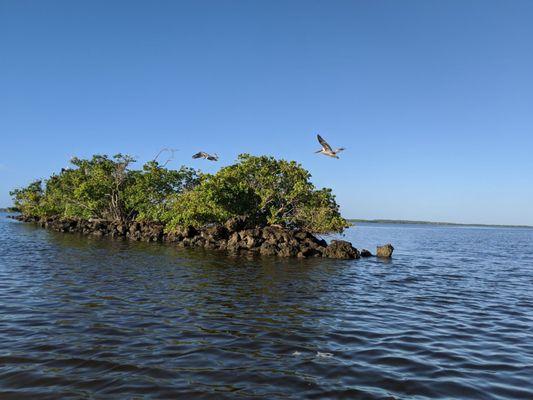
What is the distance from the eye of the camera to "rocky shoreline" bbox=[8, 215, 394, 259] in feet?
123

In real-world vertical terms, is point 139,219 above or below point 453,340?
above

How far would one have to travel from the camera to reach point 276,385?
7.93m

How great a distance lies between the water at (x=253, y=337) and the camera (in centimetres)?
794

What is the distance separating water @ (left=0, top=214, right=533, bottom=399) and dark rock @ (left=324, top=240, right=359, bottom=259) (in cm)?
1406

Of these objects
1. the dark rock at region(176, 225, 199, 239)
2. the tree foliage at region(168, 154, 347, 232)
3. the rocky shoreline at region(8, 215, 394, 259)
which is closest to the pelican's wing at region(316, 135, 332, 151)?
the rocky shoreline at region(8, 215, 394, 259)

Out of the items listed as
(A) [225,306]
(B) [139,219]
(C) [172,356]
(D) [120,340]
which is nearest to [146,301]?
Result: (A) [225,306]

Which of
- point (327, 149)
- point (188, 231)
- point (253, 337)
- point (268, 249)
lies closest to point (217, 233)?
point (188, 231)

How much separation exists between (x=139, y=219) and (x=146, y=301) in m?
43.5

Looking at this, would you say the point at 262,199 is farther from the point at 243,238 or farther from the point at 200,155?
the point at 200,155

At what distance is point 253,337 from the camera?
1128 centimetres

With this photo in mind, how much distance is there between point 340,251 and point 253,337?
26.7 metres

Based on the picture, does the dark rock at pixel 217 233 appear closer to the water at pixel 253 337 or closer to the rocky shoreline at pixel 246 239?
the rocky shoreline at pixel 246 239

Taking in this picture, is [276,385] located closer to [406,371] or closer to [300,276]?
[406,371]

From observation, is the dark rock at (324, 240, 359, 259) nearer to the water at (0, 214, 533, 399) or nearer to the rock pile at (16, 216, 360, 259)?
the rock pile at (16, 216, 360, 259)
